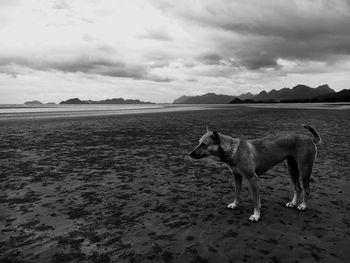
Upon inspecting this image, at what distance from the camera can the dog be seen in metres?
7.13

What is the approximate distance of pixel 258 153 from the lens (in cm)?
751

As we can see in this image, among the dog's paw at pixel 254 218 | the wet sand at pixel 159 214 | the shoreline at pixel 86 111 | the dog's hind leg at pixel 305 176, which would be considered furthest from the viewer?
the shoreline at pixel 86 111

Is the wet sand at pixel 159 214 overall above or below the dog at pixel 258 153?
below

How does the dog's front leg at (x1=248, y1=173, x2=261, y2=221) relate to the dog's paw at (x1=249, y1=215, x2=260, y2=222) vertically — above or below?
above

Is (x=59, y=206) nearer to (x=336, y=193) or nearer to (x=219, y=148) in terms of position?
(x=219, y=148)

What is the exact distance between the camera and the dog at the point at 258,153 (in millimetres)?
7133

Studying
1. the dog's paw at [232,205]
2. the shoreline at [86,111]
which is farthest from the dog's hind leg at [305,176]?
the shoreline at [86,111]

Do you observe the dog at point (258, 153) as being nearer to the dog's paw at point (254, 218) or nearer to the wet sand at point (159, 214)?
the dog's paw at point (254, 218)

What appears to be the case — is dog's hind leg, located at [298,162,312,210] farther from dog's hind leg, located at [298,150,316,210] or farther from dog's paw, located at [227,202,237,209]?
dog's paw, located at [227,202,237,209]

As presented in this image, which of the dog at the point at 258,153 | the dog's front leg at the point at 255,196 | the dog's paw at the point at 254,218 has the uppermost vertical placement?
the dog at the point at 258,153

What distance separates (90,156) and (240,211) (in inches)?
359

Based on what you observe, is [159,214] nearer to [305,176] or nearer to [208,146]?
[208,146]

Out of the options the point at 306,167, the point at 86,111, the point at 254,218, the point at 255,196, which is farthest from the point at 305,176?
the point at 86,111

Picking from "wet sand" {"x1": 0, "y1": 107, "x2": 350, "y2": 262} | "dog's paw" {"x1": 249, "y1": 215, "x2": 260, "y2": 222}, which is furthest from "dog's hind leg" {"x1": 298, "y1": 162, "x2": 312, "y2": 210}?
"dog's paw" {"x1": 249, "y1": 215, "x2": 260, "y2": 222}
